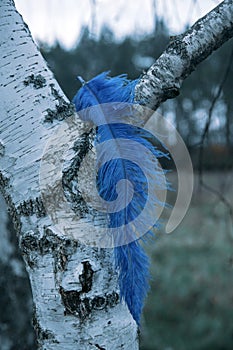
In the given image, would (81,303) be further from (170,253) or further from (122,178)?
(170,253)

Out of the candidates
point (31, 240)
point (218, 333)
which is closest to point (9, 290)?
point (31, 240)

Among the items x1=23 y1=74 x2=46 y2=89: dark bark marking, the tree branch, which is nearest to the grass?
the tree branch

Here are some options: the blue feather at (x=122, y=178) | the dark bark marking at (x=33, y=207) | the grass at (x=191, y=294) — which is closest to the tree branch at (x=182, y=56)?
the blue feather at (x=122, y=178)

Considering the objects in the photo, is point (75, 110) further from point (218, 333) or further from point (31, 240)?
point (218, 333)

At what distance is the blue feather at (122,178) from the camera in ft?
2.06

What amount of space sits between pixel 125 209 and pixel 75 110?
0.16m

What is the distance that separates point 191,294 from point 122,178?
273cm

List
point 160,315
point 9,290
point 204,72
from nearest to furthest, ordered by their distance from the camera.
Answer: point 9,290 < point 160,315 < point 204,72

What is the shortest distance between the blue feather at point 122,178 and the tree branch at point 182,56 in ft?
0.15

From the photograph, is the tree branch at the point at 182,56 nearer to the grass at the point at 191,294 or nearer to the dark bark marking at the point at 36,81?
the dark bark marking at the point at 36,81

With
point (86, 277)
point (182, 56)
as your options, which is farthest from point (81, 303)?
point (182, 56)

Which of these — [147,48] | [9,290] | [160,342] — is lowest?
[160,342]

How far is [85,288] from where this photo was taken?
62 cm

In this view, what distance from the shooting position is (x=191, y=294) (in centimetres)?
320
